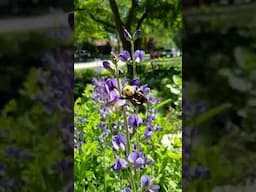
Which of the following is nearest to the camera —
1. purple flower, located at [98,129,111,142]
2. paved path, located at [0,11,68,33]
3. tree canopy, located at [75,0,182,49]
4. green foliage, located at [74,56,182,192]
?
paved path, located at [0,11,68,33]

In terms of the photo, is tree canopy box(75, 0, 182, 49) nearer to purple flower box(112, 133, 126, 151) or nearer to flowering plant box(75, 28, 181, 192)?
flowering plant box(75, 28, 181, 192)

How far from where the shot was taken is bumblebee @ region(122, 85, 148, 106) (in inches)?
72.0

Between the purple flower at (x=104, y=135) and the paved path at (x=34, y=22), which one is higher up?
the paved path at (x=34, y=22)

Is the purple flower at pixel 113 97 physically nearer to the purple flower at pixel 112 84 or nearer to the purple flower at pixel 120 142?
the purple flower at pixel 112 84

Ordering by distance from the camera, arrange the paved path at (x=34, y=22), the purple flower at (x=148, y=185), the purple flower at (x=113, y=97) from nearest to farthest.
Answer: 1. the paved path at (x=34, y=22)
2. the purple flower at (x=113, y=97)
3. the purple flower at (x=148, y=185)

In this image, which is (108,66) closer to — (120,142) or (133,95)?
(133,95)

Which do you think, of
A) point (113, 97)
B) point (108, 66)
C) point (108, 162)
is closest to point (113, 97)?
point (113, 97)

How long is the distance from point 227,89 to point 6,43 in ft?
2.03

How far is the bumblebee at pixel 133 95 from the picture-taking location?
183cm

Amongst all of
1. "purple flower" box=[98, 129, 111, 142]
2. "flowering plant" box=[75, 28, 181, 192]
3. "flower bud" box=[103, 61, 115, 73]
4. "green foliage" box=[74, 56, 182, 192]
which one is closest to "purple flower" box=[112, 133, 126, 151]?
"flowering plant" box=[75, 28, 181, 192]

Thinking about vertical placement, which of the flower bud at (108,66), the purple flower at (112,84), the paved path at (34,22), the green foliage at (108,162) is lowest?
the green foliage at (108,162)

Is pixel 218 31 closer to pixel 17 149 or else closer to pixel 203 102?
pixel 203 102

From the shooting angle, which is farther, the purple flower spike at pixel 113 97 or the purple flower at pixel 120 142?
the purple flower at pixel 120 142

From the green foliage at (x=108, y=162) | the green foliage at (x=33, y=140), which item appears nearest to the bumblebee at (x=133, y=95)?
the green foliage at (x=33, y=140)
